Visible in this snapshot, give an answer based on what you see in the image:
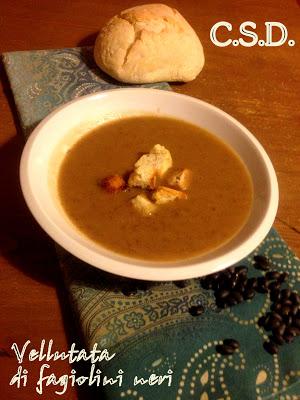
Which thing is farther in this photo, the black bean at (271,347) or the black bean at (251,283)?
the black bean at (251,283)

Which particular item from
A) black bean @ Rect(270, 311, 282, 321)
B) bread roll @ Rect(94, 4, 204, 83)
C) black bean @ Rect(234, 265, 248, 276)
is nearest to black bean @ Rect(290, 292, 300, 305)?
black bean @ Rect(270, 311, 282, 321)

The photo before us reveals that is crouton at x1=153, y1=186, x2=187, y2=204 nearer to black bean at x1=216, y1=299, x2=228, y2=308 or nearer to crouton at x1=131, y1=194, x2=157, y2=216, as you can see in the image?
crouton at x1=131, y1=194, x2=157, y2=216

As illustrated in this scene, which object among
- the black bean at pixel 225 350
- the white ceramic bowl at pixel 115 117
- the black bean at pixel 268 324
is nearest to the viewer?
the white ceramic bowl at pixel 115 117

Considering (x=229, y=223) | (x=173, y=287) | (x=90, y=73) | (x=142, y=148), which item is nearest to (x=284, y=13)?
(x=90, y=73)

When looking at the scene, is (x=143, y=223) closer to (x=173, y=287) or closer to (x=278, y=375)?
(x=173, y=287)

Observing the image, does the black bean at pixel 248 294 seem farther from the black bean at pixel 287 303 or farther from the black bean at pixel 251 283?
the black bean at pixel 287 303

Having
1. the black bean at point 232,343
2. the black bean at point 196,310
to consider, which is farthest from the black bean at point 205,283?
the black bean at point 232,343

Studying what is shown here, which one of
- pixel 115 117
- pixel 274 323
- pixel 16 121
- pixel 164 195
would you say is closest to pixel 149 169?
pixel 164 195
